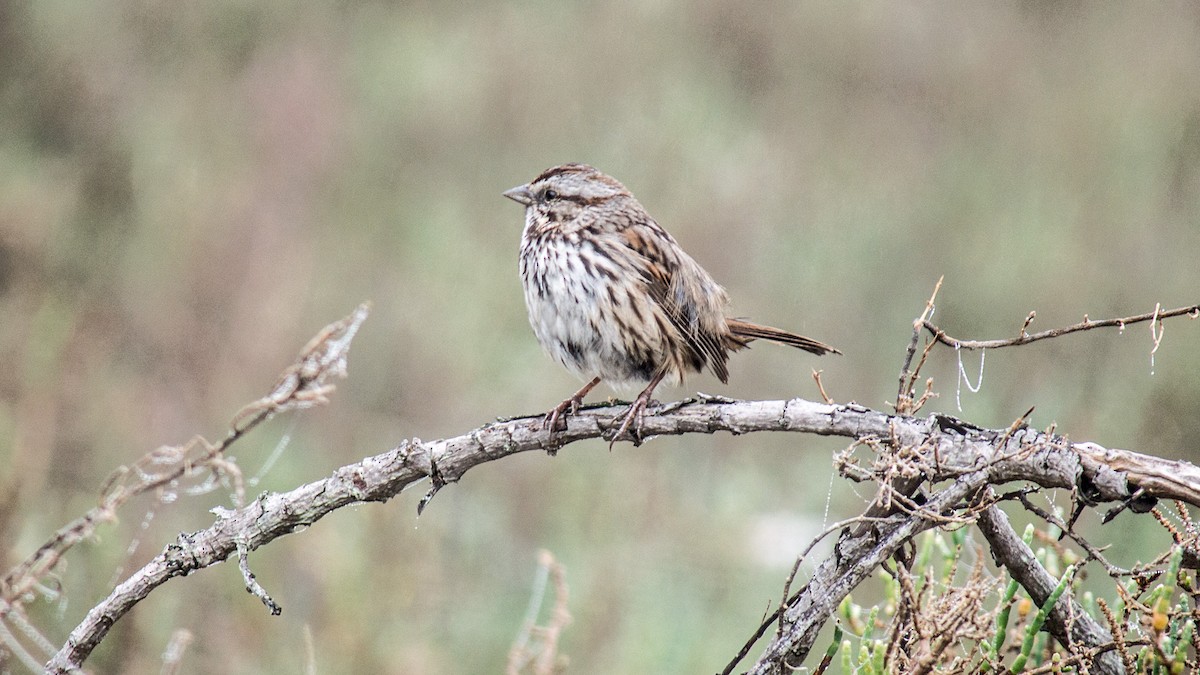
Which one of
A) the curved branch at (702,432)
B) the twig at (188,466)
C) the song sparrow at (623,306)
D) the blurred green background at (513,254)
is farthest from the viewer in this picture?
the blurred green background at (513,254)

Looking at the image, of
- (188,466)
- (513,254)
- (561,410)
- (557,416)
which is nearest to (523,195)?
(561,410)

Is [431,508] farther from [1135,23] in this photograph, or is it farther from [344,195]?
[1135,23]

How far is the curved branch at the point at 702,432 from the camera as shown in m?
1.84

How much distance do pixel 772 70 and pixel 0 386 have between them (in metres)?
5.30

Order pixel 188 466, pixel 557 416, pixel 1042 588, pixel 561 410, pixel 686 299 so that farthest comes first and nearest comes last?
1. pixel 686 299
2. pixel 561 410
3. pixel 557 416
4. pixel 188 466
5. pixel 1042 588

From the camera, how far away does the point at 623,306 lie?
11.4 ft

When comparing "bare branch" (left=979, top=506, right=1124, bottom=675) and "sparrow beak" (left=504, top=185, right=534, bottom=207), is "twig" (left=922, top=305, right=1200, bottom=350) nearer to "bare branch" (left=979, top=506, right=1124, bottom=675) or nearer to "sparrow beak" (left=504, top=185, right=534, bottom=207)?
"bare branch" (left=979, top=506, right=1124, bottom=675)

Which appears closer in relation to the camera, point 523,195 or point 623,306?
point 623,306

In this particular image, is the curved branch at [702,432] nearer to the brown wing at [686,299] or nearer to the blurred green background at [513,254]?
the brown wing at [686,299]

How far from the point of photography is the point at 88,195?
5.90 metres

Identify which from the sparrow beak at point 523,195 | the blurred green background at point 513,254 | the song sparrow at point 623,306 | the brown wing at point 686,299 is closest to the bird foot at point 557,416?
the song sparrow at point 623,306

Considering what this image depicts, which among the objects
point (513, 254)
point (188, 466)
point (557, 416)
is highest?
point (513, 254)

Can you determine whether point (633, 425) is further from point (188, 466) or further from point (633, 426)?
point (188, 466)

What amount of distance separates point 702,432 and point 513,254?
4485mm
